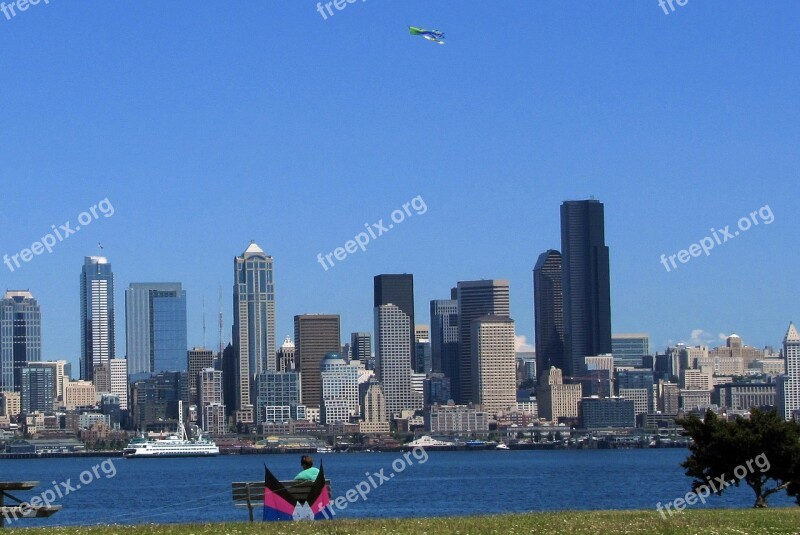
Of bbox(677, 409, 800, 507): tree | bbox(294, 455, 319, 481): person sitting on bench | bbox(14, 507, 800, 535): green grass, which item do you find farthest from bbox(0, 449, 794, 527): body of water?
bbox(14, 507, 800, 535): green grass

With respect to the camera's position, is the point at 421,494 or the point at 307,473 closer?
the point at 307,473

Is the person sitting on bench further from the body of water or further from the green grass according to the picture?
the body of water

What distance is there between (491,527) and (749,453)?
48.6 feet

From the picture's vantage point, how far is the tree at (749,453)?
33.5 metres

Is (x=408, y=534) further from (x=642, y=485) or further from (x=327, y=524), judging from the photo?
(x=642, y=485)

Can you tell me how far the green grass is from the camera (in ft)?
63.2

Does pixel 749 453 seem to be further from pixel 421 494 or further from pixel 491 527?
pixel 421 494

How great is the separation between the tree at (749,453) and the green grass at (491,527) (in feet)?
38.5

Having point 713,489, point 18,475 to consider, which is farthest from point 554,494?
point 18,475

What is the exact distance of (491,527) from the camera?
19938 millimetres

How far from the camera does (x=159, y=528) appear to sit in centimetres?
1980

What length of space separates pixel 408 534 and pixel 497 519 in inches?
107

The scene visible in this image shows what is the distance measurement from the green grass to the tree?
462 inches

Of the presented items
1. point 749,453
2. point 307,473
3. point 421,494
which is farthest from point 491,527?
point 421,494
